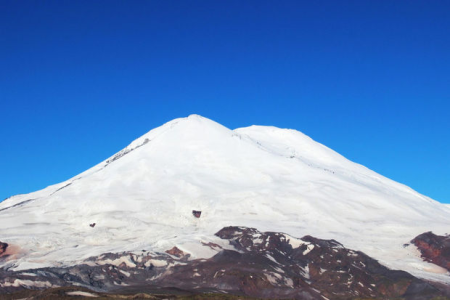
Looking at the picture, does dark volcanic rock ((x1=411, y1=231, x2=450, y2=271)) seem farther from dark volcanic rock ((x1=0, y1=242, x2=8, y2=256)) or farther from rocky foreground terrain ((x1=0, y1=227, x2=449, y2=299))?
dark volcanic rock ((x1=0, y1=242, x2=8, y2=256))

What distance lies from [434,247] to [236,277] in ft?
192

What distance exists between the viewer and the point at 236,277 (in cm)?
12712

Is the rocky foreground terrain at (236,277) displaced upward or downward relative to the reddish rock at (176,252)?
downward

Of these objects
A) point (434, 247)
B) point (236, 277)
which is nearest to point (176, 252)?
point (236, 277)

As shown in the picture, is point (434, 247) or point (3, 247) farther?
point (3, 247)

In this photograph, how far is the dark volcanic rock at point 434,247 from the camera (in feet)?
498

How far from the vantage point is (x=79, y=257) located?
14650cm

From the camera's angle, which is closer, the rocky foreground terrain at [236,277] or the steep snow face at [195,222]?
the rocky foreground terrain at [236,277]

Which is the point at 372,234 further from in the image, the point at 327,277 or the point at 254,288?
the point at 254,288

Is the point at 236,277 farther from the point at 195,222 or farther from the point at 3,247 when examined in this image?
the point at 3,247

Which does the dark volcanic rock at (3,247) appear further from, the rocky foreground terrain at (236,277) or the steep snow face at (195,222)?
the rocky foreground terrain at (236,277)

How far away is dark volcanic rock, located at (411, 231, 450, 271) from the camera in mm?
151750

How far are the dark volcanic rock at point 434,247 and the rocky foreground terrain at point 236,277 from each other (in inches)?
20.9

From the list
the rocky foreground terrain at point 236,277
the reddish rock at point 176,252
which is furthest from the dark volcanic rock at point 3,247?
the reddish rock at point 176,252
